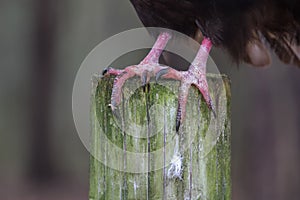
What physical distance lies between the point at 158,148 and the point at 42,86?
164 inches

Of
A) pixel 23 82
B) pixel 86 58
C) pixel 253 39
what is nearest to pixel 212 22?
pixel 253 39

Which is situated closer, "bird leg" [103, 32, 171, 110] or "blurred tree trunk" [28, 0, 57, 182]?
"bird leg" [103, 32, 171, 110]

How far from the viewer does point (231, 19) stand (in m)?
2.72

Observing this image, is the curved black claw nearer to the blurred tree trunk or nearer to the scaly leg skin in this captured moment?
the scaly leg skin

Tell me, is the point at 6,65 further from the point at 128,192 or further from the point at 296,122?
the point at 128,192

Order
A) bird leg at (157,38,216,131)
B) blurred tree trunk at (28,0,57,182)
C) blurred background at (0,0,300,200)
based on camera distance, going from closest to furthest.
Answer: bird leg at (157,38,216,131) < blurred background at (0,0,300,200) < blurred tree trunk at (28,0,57,182)

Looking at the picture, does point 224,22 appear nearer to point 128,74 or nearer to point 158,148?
point 128,74

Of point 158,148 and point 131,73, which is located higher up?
point 131,73

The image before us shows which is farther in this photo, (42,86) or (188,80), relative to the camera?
(42,86)

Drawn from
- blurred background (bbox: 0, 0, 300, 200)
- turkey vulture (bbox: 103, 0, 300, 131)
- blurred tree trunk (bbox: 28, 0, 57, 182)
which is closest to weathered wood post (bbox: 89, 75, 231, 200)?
turkey vulture (bbox: 103, 0, 300, 131)

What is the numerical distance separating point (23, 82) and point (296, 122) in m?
2.29

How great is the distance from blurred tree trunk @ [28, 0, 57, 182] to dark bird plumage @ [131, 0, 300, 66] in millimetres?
3119

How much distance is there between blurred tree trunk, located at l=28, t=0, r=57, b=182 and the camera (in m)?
6.00

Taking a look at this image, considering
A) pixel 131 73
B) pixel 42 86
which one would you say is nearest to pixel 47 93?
pixel 42 86
